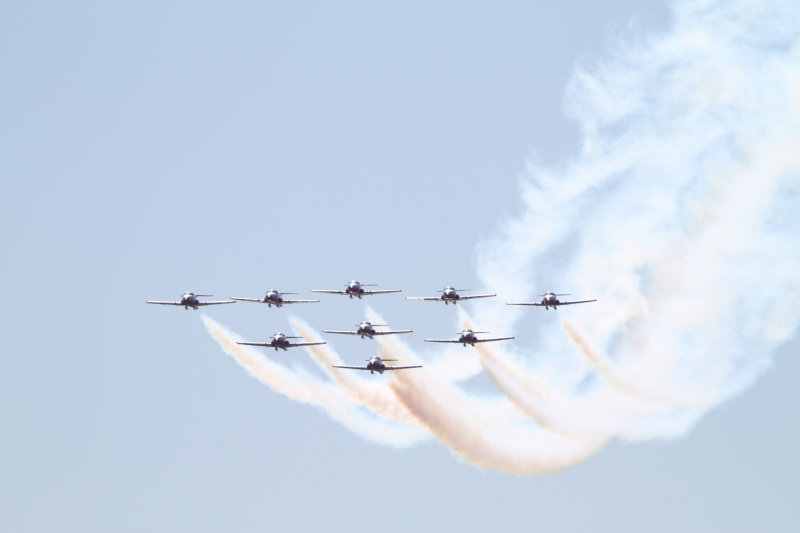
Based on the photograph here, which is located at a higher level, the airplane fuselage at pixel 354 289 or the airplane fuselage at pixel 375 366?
the airplane fuselage at pixel 354 289

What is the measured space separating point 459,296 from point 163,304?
21.1m

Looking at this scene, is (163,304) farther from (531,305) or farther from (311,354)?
(531,305)

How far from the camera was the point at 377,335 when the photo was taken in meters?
152

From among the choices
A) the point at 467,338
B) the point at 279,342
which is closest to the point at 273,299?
the point at 279,342

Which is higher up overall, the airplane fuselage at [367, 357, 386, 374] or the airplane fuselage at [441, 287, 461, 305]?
the airplane fuselage at [441, 287, 461, 305]

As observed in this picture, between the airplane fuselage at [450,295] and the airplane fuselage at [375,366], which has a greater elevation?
the airplane fuselage at [450,295]

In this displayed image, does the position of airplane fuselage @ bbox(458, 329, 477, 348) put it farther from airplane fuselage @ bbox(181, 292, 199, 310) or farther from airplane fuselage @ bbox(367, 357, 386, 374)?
airplane fuselage @ bbox(181, 292, 199, 310)

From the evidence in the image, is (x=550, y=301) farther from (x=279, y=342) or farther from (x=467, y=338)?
(x=279, y=342)

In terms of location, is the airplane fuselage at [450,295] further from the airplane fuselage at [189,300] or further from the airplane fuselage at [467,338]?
the airplane fuselage at [189,300]

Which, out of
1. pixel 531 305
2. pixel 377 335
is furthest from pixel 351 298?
pixel 531 305

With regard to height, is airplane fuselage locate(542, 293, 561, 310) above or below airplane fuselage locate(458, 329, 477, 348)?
above

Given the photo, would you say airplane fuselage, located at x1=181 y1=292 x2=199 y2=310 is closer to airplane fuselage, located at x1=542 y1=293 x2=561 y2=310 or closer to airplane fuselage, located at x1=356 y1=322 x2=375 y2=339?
airplane fuselage, located at x1=356 y1=322 x2=375 y2=339

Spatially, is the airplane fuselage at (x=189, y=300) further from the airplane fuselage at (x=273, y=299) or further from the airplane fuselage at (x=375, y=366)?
the airplane fuselage at (x=375, y=366)

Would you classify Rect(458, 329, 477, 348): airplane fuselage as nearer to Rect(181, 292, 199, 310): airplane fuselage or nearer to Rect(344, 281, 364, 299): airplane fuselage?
Rect(344, 281, 364, 299): airplane fuselage
